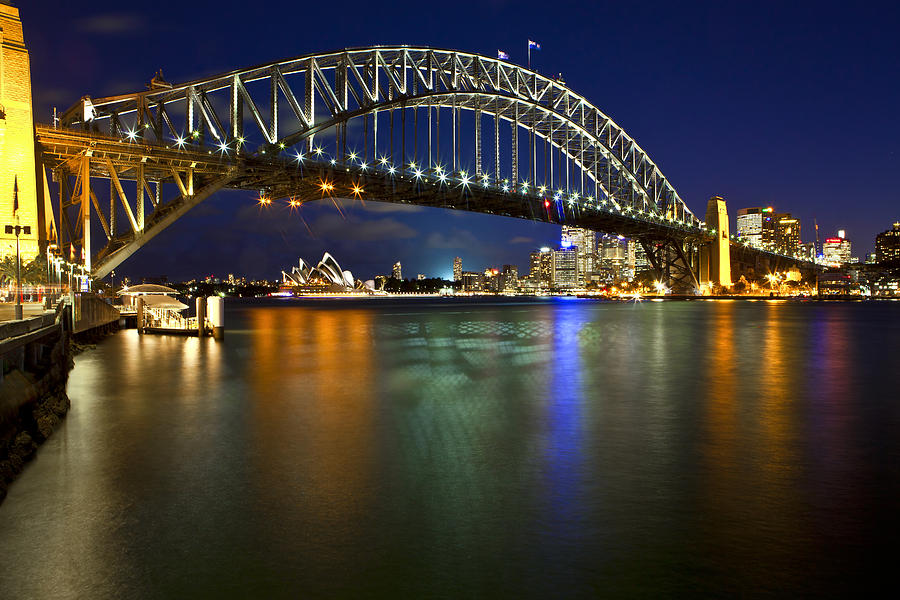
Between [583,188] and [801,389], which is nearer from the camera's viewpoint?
[801,389]

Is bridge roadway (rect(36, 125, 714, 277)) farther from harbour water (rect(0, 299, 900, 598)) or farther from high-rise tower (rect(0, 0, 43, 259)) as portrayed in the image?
harbour water (rect(0, 299, 900, 598))

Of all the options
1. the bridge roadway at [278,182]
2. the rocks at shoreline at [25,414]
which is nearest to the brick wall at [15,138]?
the bridge roadway at [278,182]

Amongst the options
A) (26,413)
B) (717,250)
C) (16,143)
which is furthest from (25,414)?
(717,250)

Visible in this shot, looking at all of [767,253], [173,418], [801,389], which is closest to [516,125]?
[801,389]

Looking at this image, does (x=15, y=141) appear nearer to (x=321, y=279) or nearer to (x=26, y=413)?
(x=26, y=413)

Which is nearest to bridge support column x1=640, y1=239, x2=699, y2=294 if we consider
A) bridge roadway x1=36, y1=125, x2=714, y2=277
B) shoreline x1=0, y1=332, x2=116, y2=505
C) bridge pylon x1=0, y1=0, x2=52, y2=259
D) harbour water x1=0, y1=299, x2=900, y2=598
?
bridge roadway x1=36, y1=125, x2=714, y2=277

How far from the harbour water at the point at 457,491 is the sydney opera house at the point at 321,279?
440 ft

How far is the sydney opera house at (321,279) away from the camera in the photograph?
147000mm

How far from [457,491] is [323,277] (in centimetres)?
15217

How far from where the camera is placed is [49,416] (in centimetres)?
970

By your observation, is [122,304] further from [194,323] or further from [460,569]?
[460,569]

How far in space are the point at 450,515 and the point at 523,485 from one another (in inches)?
45.8

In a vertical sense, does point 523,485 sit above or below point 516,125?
below

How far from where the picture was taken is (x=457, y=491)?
20.9 ft
